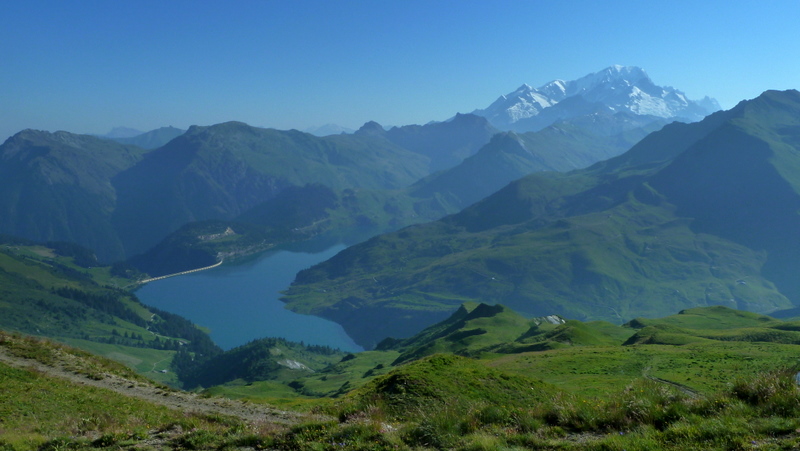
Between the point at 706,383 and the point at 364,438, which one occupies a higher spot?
the point at 364,438

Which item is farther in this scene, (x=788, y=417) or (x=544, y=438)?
(x=544, y=438)

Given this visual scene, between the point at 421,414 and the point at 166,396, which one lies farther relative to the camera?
the point at 166,396

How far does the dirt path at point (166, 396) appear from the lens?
1152 inches

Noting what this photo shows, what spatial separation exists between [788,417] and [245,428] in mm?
18481

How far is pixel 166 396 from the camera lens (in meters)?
33.1

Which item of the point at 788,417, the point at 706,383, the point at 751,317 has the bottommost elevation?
the point at 751,317

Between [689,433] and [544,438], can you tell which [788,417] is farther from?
[544,438]

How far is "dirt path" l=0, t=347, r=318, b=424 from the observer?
2925cm

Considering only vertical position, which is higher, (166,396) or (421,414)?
(421,414)

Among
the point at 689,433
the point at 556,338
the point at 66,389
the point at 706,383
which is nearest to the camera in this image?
the point at 689,433

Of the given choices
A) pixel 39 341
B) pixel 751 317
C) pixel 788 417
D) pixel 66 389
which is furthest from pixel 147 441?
pixel 751 317

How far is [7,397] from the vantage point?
26562 millimetres

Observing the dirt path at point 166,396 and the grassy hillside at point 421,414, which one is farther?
the dirt path at point 166,396

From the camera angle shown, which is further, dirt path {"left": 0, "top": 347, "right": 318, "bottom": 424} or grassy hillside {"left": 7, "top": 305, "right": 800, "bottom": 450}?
dirt path {"left": 0, "top": 347, "right": 318, "bottom": 424}
